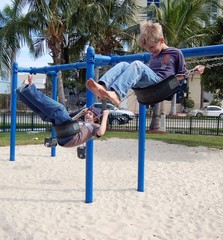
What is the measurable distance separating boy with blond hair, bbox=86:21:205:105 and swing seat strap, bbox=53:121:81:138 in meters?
0.46

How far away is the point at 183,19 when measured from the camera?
13.3 m

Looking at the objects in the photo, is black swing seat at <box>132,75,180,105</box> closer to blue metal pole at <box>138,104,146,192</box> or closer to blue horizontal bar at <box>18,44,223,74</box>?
blue horizontal bar at <box>18,44,223,74</box>

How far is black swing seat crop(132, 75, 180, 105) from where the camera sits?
9.71 ft

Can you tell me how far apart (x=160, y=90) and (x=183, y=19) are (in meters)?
11.2

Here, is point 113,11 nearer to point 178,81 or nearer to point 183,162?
point 183,162

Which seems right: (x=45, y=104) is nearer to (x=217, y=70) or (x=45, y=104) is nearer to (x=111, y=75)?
(x=111, y=75)

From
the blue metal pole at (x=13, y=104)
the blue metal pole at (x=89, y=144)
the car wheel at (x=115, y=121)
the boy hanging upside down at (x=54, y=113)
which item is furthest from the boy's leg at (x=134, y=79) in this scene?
the car wheel at (x=115, y=121)

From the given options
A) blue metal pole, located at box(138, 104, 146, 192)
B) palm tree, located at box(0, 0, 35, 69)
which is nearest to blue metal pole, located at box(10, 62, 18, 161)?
blue metal pole, located at box(138, 104, 146, 192)

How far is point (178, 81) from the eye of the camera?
10.0ft

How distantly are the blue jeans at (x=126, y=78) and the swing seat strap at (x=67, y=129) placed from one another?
0.53 meters

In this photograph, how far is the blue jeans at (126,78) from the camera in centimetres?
263

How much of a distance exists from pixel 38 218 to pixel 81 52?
12.3m

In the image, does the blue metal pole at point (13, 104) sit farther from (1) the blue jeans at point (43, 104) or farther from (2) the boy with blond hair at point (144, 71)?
(2) the boy with blond hair at point (144, 71)

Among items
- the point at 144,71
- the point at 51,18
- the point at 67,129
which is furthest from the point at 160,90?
the point at 51,18
